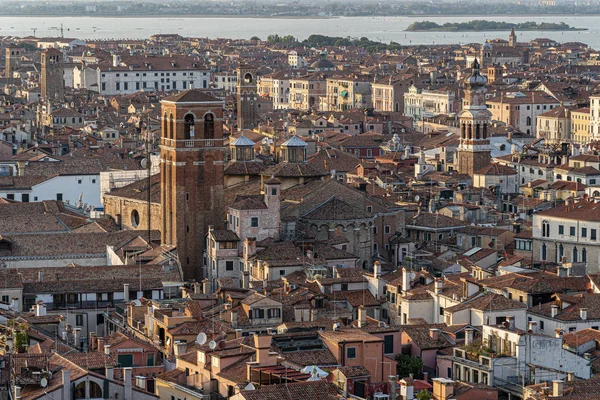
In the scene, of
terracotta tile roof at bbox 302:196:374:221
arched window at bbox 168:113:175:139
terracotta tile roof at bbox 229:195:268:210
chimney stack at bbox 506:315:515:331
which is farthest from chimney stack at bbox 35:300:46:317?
terracotta tile roof at bbox 302:196:374:221

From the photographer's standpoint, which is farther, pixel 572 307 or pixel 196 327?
pixel 572 307

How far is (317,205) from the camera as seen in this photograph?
37.6 metres

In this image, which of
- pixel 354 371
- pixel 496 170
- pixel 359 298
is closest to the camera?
pixel 354 371

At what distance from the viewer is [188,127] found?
121 ft

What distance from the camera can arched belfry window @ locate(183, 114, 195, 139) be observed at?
36.9 m

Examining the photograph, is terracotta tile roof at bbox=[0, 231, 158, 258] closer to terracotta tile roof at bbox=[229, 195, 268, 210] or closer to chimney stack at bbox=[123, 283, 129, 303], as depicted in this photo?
terracotta tile roof at bbox=[229, 195, 268, 210]

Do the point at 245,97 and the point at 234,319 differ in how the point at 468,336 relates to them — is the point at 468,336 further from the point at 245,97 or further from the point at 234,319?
the point at 245,97

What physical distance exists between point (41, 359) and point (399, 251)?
18406 millimetres

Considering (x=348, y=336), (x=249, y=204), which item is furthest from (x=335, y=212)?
(x=348, y=336)

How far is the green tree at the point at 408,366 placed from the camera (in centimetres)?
2464

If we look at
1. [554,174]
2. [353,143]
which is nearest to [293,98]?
[353,143]

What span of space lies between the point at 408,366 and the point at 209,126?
1325cm

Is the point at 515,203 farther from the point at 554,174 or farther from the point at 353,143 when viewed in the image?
the point at 353,143

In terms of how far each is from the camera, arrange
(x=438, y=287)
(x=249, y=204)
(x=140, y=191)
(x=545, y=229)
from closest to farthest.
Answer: (x=438, y=287) < (x=249, y=204) < (x=545, y=229) < (x=140, y=191)
